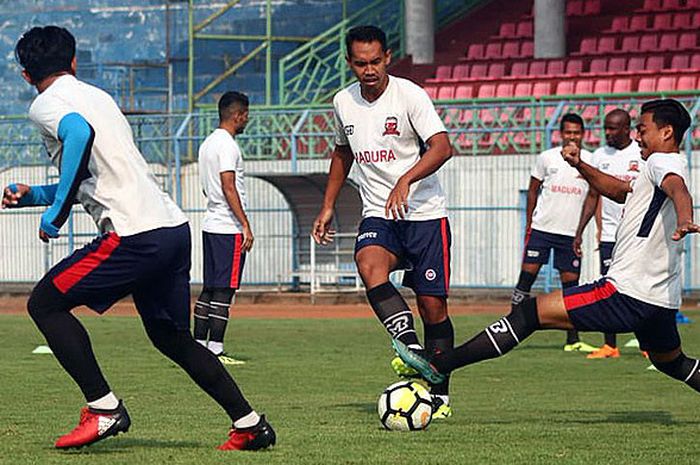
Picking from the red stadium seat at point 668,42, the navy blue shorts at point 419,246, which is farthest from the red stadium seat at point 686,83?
the navy blue shorts at point 419,246

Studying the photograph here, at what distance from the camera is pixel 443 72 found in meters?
31.7

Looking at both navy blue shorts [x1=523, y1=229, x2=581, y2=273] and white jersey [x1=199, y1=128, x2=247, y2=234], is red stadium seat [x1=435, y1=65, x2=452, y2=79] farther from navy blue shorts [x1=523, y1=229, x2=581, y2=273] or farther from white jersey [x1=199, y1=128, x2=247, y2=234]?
white jersey [x1=199, y1=128, x2=247, y2=234]

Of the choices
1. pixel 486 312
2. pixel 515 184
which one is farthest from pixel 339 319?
pixel 515 184

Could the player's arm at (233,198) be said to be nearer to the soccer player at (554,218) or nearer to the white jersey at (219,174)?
the white jersey at (219,174)

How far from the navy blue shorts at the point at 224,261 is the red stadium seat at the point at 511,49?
19373mm

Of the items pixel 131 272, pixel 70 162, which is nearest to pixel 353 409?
pixel 131 272

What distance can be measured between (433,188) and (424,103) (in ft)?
1.70

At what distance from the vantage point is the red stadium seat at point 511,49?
32.0 meters

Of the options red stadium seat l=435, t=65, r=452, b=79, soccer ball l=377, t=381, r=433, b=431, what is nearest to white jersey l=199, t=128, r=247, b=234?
soccer ball l=377, t=381, r=433, b=431

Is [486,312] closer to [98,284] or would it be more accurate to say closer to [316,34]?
[316,34]

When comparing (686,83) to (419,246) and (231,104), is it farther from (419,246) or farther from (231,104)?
(419,246)

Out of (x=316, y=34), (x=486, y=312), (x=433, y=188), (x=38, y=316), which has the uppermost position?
(x=316, y=34)

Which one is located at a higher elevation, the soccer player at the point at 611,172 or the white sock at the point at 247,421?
the soccer player at the point at 611,172

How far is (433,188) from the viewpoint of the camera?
913 centimetres
